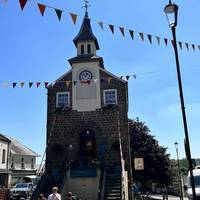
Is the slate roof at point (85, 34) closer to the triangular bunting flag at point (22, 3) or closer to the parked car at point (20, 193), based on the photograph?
the parked car at point (20, 193)

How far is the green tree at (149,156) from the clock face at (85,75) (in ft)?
34.3

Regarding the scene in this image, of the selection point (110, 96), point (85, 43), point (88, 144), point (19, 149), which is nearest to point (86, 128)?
point (88, 144)

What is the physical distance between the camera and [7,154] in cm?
3750

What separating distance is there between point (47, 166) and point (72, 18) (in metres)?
16.2

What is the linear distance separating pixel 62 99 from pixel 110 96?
13.5 ft

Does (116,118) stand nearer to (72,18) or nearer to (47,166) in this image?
(47,166)

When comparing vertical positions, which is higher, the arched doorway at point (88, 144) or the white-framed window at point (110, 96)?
the white-framed window at point (110, 96)

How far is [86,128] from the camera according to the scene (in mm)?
25172

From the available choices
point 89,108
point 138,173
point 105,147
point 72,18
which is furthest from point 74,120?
point 72,18

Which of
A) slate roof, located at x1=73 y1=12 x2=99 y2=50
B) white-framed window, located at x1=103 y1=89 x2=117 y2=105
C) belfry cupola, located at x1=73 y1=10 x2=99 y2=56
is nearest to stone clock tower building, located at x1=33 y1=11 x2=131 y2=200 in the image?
white-framed window, located at x1=103 y1=89 x2=117 y2=105

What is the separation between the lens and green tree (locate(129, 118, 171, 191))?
103 ft

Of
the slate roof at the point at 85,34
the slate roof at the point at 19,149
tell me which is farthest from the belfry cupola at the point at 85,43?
the slate roof at the point at 19,149

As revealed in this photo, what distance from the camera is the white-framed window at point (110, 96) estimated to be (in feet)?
84.4

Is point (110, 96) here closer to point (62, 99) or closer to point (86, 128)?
point (86, 128)
